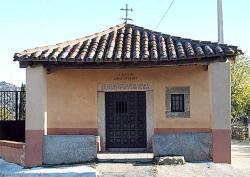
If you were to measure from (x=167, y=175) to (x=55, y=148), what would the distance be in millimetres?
3363

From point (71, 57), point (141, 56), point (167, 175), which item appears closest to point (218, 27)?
point (141, 56)

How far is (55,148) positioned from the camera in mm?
10609

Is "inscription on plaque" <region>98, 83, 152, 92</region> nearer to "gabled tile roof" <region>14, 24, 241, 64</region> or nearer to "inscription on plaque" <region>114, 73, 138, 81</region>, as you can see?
"inscription on plaque" <region>114, 73, 138, 81</region>

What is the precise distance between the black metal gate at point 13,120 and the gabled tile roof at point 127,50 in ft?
9.48

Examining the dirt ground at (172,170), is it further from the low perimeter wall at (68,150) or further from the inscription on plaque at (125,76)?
the inscription on plaque at (125,76)

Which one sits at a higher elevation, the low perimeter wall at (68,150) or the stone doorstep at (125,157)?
the low perimeter wall at (68,150)

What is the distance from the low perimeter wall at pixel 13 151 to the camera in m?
10.8

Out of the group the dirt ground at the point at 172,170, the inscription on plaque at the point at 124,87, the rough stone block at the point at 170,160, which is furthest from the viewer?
the inscription on plaque at the point at 124,87

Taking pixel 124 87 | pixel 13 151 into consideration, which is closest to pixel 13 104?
pixel 13 151

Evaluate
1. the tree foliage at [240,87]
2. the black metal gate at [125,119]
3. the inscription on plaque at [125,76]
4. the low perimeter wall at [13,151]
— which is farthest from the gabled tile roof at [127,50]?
the tree foliage at [240,87]

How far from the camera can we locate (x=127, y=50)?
36.1ft

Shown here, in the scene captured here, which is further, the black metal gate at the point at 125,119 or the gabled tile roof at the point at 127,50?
the black metal gate at the point at 125,119

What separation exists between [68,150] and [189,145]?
10.9 ft

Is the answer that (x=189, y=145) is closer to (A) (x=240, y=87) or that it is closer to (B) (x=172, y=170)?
(B) (x=172, y=170)
